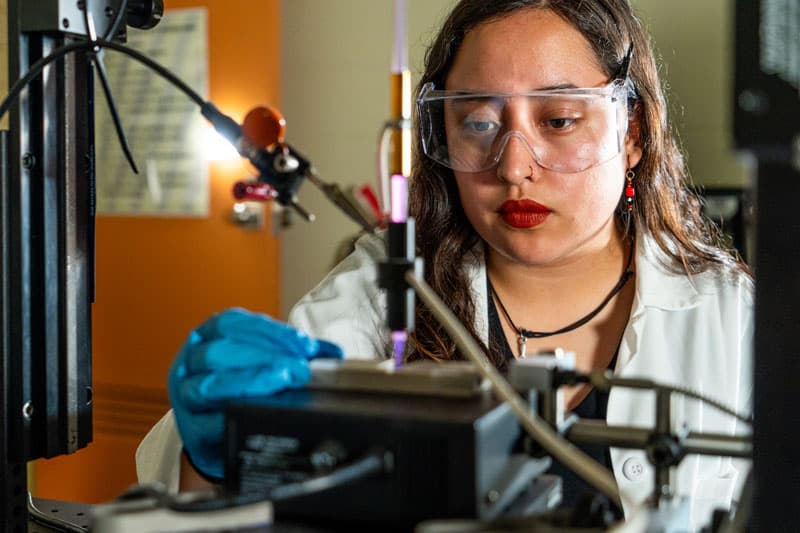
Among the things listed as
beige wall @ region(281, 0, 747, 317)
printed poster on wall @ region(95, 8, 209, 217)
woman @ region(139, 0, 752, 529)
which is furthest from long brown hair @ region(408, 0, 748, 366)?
printed poster on wall @ region(95, 8, 209, 217)

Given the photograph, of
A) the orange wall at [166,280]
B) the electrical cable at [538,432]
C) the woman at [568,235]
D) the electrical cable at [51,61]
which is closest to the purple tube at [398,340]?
the electrical cable at [538,432]

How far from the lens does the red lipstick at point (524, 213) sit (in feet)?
4.50

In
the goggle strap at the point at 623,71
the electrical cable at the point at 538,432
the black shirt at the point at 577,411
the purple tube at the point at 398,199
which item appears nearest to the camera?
the electrical cable at the point at 538,432

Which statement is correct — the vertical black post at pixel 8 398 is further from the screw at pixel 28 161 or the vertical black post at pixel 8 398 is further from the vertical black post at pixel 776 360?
the vertical black post at pixel 776 360

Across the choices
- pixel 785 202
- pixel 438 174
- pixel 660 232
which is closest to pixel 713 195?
pixel 660 232

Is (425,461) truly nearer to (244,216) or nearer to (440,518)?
(440,518)

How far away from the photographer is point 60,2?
0.95 meters

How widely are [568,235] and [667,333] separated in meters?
0.26

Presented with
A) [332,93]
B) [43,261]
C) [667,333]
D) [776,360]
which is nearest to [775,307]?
[776,360]

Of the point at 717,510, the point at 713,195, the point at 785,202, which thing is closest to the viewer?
the point at 785,202

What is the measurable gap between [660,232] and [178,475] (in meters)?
1.00

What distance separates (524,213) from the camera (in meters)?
1.38

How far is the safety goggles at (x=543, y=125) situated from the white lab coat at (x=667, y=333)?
0.28 m

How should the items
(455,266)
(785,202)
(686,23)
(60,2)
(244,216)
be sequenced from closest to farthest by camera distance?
(785,202) < (60,2) < (455,266) < (686,23) < (244,216)
